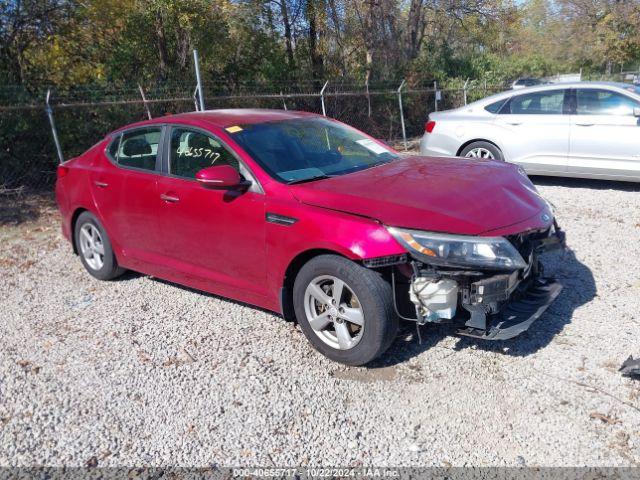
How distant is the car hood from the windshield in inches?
7.3

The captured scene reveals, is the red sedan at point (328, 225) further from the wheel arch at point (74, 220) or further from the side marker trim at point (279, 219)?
the wheel arch at point (74, 220)

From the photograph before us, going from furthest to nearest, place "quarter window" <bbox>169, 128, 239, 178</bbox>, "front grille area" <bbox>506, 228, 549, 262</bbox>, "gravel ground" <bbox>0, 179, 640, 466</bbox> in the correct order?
"quarter window" <bbox>169, 128, 239, 178</bbox>, "front grille area" <bbox>506, 228, 549, 262</bbox>, "gravel ground" <bbox>0, 179, 640, 466</bbox>

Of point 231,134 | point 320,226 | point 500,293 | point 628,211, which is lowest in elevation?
point 628,211

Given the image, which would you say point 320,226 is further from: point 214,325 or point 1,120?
point 1,120

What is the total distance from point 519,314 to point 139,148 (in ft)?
11.2

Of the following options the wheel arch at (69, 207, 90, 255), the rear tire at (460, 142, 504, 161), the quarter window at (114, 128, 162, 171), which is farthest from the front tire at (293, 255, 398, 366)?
the rear tire at (460, 142, 504, 161)

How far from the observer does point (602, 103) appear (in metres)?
7.79

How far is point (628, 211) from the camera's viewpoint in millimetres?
6953

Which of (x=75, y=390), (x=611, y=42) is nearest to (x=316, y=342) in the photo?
(x=75, y=390)

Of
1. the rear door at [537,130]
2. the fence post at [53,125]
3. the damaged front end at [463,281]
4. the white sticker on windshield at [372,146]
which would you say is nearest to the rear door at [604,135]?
the rear door at [537,130]

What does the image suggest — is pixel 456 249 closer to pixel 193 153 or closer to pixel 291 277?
pixel 291 277

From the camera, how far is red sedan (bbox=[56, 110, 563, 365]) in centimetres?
337

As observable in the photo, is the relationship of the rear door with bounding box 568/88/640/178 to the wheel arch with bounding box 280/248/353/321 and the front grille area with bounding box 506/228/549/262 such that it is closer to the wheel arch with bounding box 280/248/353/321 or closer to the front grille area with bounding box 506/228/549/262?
the front grille area with bounding box 506/228/549/262

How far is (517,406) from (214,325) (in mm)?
2334
